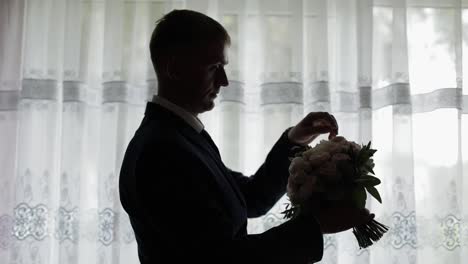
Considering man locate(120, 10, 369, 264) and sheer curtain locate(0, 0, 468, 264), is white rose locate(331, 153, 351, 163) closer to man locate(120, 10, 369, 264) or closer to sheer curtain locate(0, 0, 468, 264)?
man locate(120, 10, 369, 264)

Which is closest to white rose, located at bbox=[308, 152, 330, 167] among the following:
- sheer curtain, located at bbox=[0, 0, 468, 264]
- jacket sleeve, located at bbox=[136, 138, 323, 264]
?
jacket sleeve, located at bbox=[136, 138, 323, 264]

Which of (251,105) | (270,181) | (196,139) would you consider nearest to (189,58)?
(196,139)

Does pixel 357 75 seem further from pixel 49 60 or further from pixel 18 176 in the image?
pixel 18 176

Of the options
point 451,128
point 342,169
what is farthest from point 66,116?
point 451,128

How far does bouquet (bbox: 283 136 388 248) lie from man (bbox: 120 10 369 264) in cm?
4

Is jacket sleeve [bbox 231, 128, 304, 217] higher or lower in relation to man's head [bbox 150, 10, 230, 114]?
lower

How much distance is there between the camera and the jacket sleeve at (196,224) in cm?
89

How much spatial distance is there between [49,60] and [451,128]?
1303mm

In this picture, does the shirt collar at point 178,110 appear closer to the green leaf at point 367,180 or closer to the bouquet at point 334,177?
the bouquet at point 334,177

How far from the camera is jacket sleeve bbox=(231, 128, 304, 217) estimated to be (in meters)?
1.29

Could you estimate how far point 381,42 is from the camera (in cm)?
171

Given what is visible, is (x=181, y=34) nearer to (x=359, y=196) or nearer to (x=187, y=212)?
(x=187, y=212)

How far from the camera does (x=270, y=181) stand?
4.24 feet

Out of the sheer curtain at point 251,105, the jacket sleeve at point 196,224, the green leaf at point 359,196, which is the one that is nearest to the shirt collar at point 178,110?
the jacket sleeve at point 196,224
